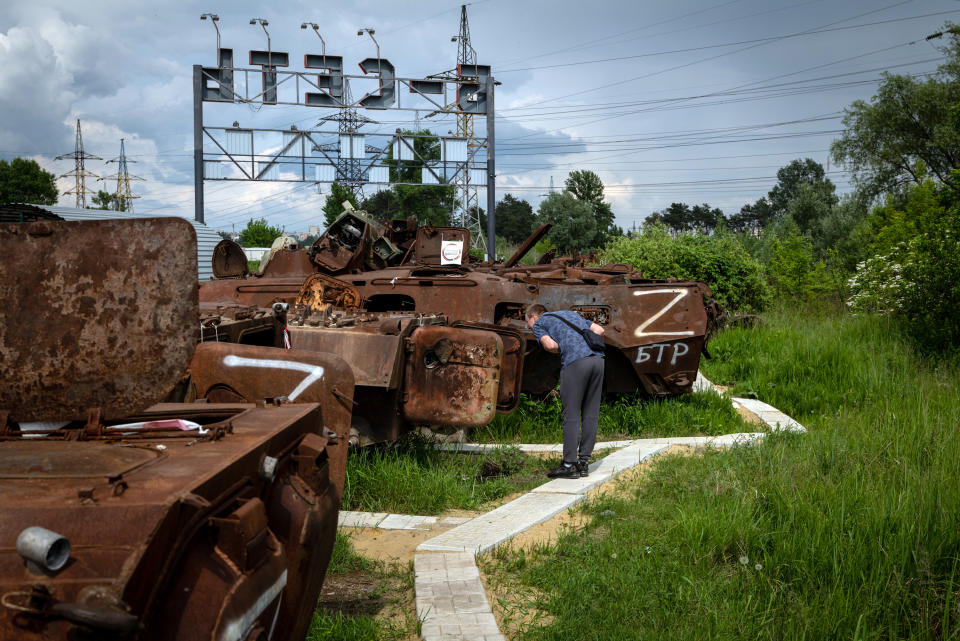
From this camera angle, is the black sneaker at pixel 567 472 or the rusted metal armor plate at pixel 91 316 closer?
the rusted metal armor plate at pixel 91 316

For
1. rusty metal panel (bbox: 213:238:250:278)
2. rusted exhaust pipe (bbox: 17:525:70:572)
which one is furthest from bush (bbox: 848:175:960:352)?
rusted exhaust pipe (bbox: 17:525:70:572)

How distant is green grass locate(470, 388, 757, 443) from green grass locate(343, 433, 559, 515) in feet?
3.60

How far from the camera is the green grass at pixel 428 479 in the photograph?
6.21 metres

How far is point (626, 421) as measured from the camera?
9.22 m

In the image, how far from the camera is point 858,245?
28469mm

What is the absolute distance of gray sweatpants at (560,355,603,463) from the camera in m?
6.84

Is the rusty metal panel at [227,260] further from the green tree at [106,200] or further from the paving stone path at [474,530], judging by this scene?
the green tree at [106,200]

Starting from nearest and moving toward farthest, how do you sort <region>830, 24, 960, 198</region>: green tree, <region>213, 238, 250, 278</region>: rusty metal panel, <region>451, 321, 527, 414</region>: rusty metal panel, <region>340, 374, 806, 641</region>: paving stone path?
<region>340, 374, 806, 641</region>: paving stone path → <region>451, 321, 527, 414</region>: rusty metal panel → <region>213, 238, 250, 278</region>: rusty metal panel → <region>830, 24, 960, 198</region>: green tree

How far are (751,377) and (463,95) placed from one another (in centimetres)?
1542

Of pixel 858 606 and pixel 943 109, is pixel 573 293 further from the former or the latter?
pixel 943 109

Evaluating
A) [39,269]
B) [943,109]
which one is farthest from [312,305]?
A: [943,109]

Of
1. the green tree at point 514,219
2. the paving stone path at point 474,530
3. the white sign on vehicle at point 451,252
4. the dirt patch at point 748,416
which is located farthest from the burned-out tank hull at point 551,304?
the green tree at point 514,219

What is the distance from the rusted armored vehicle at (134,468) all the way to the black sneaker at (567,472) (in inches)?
147

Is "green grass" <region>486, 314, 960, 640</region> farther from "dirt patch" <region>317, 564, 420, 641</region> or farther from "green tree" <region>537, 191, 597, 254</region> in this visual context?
"green tree" <region>537, 191, 597, 254</region>
